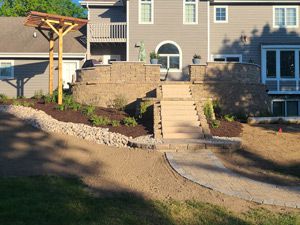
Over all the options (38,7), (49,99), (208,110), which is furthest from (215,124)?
(38,7)

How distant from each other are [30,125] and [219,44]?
14.5 meters

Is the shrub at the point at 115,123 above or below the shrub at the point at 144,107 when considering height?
below

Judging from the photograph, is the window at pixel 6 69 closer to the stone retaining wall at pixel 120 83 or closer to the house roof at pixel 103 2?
the house roof at pixel 103 2

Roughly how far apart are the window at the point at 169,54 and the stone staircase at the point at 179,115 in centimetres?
667

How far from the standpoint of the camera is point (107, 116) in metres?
14.1

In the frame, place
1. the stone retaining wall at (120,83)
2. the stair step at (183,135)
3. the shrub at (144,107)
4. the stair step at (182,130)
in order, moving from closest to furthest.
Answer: the stair step at (183,135), the stair step at (182,130), the shrub at (144,107), the stone retaining wall at (120,83)

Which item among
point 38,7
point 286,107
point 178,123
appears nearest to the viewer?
point 178,123

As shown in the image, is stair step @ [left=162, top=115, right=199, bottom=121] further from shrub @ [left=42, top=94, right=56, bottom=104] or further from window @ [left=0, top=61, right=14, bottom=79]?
window @ [left=0, top=61, right=14, bottom=79]

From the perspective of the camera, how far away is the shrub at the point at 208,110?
46.9 ft

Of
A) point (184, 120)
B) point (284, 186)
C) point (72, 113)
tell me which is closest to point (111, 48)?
point (72, 113)

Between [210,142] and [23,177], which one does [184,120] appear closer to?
[210,142]

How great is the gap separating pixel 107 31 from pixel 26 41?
5118 mm

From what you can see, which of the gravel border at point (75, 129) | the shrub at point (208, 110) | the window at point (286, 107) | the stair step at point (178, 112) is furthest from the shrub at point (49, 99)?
the window at point (286, 107)

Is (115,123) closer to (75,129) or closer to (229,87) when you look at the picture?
(75,129)
